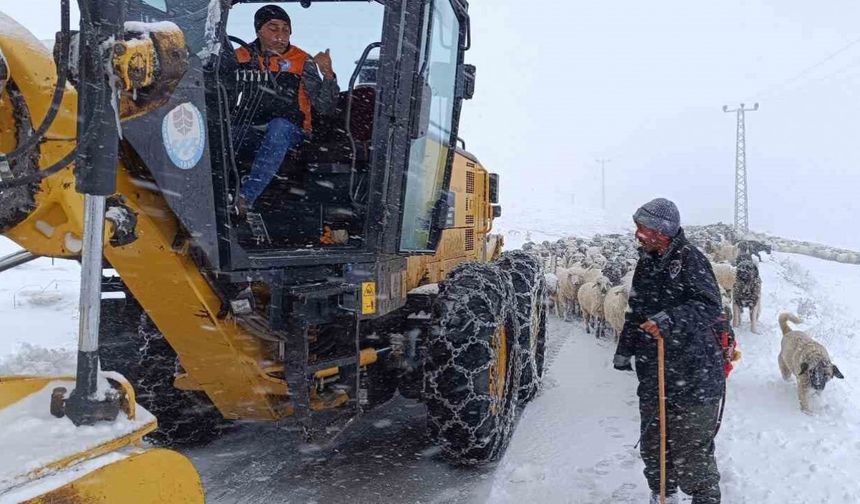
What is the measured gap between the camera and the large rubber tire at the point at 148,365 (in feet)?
14.0

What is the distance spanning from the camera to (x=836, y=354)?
28.9ft

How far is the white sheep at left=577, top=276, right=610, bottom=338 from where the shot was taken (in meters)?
10.6

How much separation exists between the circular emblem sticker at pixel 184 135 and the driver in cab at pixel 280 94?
1.19 metres

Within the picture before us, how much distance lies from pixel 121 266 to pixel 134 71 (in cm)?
116

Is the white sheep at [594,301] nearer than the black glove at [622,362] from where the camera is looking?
No

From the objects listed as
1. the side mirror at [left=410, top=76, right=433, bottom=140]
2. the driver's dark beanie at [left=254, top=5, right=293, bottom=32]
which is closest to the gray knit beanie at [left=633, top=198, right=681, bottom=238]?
the side mirror at [left=410, top=76, right=433, bottom=140]

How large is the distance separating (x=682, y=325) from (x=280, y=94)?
2.65 meters

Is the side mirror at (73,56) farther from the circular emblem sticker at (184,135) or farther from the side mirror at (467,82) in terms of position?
the side mirror at (467,82)

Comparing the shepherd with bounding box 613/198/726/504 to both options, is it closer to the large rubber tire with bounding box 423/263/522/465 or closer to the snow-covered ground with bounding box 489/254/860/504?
the snow-covered ground with bounding box 489/254/860/504

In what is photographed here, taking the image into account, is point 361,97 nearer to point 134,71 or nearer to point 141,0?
point 141,0

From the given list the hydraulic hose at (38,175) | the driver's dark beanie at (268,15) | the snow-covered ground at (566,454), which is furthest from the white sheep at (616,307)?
the hydraulic hose at (38,175)

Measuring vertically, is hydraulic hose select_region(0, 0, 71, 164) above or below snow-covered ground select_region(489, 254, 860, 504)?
above

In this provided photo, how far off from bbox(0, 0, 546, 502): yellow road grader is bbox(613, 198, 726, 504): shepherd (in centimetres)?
104

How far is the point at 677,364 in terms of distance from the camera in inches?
146
